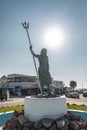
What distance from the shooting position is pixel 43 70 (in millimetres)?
11117

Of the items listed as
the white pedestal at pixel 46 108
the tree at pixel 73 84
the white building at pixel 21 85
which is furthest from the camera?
the tree at pixel 73 84

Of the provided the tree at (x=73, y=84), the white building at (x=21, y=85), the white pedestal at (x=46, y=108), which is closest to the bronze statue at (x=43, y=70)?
the white pedestal at (x=46, y=108)

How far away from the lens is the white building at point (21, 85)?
6028 cm

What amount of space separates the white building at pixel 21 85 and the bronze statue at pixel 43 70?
49.4 metres

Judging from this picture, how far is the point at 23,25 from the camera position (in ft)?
35.6

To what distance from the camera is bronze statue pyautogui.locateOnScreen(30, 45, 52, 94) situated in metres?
11.0

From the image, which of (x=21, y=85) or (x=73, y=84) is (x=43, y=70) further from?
(x=73, y=84)

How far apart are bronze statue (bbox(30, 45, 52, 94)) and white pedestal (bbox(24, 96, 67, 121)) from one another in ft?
3.96

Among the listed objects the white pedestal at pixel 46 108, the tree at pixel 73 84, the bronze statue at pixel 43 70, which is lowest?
the white pedestal at pixel 46 108

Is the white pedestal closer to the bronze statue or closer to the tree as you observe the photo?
the bronze statue

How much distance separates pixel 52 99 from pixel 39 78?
1865 mm

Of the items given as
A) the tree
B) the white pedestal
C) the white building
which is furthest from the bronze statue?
the tree

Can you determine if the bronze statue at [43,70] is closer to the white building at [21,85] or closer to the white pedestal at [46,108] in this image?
the white pedestal at [46,108]

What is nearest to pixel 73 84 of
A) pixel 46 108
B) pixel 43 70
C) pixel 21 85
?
pixel 21 85
